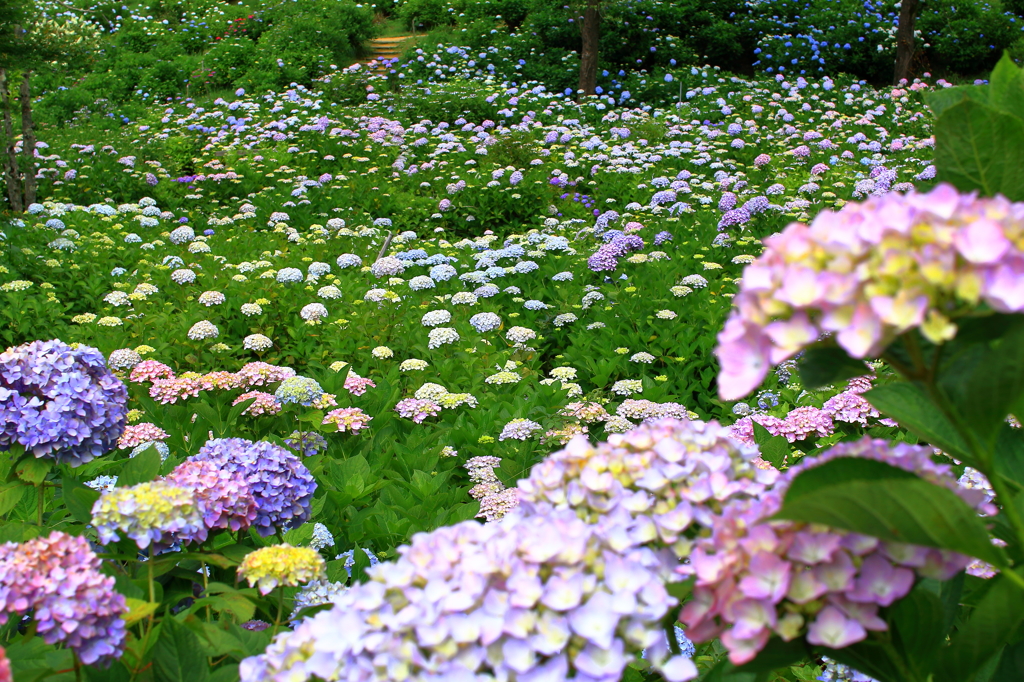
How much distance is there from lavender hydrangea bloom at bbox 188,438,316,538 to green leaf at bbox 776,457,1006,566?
1371mm

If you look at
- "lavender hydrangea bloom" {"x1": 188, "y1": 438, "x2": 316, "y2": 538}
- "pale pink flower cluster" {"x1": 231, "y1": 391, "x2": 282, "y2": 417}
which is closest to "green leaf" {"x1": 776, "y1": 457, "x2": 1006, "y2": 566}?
"lavender hydrangea bloom" {"x1": 188, "y1": 438, "x2": 316, "y2": 538}

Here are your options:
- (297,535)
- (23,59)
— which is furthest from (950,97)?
(23,59)

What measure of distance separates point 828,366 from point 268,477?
141cm

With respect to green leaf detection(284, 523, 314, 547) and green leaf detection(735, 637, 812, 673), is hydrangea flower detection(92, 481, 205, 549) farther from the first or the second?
green leaf detection(735, 637, 812, 673)

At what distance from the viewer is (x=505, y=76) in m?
15.2

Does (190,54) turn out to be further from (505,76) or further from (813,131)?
(813,131)

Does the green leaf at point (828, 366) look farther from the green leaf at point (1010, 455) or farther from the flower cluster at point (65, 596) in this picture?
the flower cluster at point (65, 596)

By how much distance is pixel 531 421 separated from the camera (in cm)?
330

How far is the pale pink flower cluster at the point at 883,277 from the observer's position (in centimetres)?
71

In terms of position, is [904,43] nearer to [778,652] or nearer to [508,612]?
[778,652]

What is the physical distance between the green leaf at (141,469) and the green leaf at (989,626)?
65.3 inches

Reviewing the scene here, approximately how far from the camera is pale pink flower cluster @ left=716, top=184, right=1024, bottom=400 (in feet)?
2.33

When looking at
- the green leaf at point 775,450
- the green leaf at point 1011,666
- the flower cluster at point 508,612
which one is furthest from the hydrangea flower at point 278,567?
the green leaf at point 775,450

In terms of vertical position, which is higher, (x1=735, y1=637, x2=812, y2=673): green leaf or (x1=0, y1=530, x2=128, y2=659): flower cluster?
(x1=735, y1=637, x2=812, y2=673): green leaf
